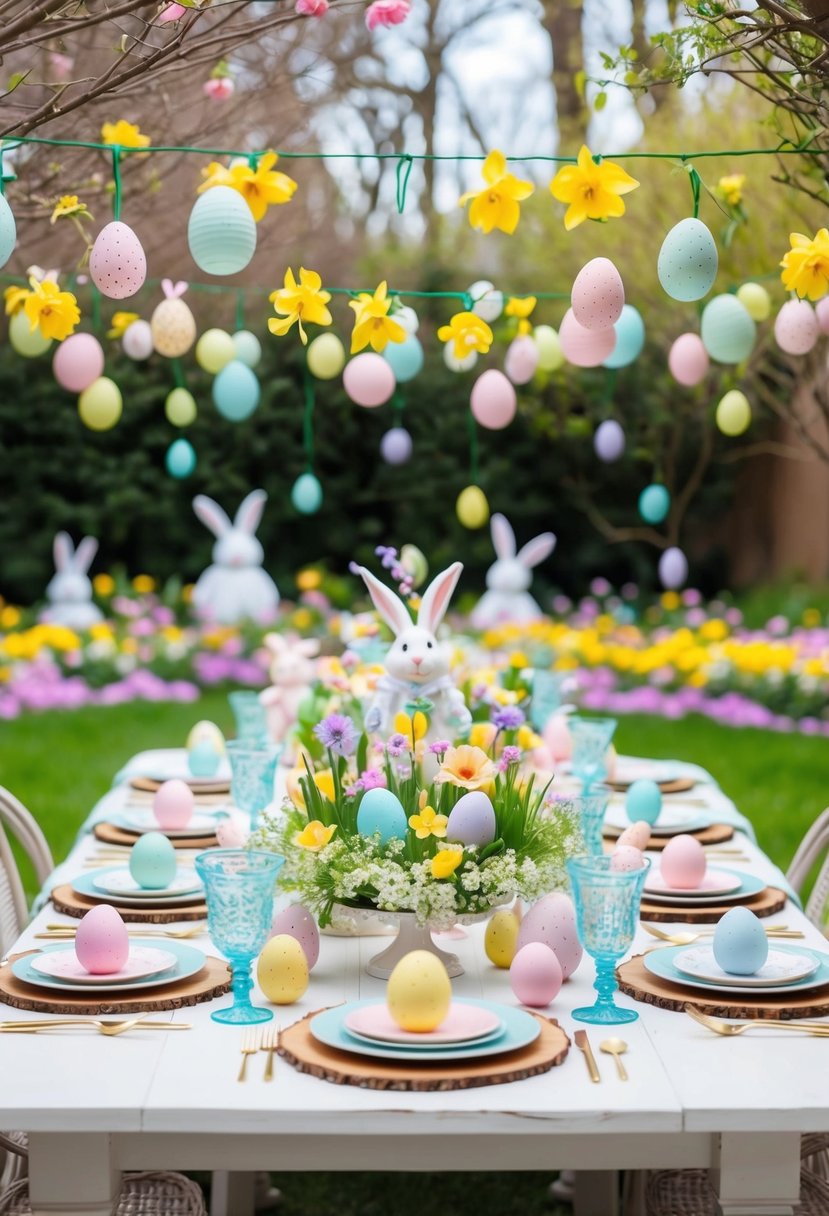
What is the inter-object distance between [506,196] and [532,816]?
1060mm

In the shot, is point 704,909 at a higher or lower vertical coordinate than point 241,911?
lower

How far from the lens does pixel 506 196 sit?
2586 mm

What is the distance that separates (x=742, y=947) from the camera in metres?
2.16

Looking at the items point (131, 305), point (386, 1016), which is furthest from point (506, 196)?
point (131, 305)

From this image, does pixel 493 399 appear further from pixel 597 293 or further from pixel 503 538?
pixel 503 538

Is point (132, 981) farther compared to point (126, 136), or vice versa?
point (126, 136)

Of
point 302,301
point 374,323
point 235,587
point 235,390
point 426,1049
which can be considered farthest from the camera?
point 235,587

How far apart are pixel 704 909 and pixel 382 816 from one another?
70cm

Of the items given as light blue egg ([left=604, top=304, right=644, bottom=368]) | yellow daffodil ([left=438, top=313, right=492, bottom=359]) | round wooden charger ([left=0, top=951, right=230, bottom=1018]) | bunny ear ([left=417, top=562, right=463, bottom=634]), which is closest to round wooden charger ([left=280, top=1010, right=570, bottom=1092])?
round wooden charger ([left=0, top=951, right=230, bottom=1018])

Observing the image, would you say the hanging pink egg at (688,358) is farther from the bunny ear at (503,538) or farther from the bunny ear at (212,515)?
the bunny ear at (212,515)

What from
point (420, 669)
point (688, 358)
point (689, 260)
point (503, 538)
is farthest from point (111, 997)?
point (503, 538)

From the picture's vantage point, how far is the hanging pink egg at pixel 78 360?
10.7 feet

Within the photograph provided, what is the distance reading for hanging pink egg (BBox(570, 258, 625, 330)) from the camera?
256cm

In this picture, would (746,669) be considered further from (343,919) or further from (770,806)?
(343,919)
